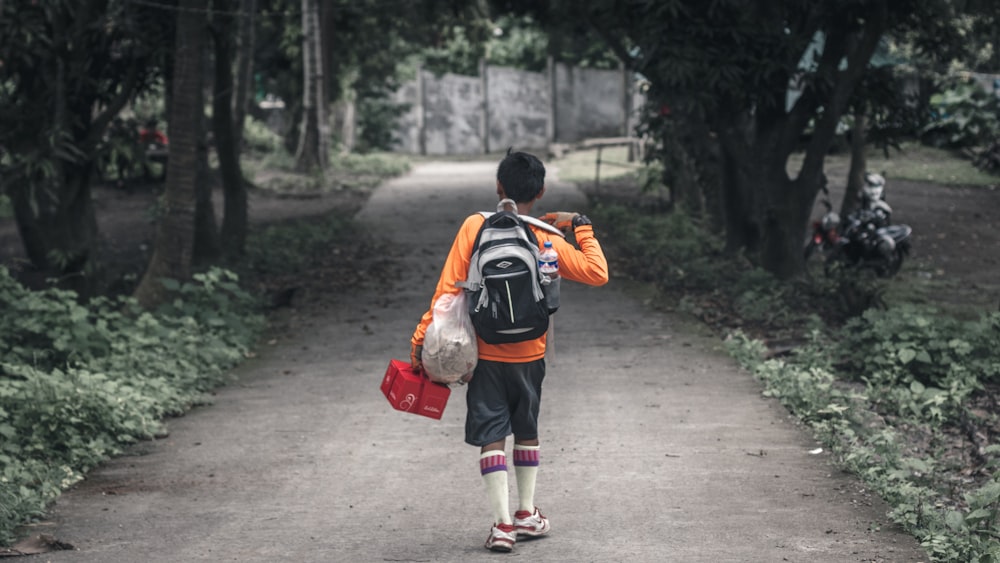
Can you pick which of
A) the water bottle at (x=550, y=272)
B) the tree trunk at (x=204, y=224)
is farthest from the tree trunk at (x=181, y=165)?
the water bottle at (x=550, y=272)

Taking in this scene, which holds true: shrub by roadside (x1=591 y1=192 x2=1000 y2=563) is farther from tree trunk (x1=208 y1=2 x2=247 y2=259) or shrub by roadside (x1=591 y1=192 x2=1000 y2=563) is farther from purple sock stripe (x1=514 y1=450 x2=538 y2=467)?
tree trunk (x1=208 y1=2 x2=247 y2=259)

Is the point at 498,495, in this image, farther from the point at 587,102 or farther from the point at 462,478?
the point at 587,102

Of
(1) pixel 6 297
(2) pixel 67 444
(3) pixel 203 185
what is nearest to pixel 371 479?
(2) pixel 67 444

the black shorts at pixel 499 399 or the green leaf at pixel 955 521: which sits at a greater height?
the black shorts at pixel 499 399

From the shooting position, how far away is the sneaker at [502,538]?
530cm

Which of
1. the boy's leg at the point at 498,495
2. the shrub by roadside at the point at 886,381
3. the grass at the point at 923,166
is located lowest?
the grass at the point at 923,166

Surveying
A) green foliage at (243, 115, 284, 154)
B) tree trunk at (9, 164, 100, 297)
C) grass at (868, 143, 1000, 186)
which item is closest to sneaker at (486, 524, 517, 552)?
tree trunk at (9, 164, 100, 297)

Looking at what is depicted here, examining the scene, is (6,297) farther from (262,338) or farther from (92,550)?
(92,550)

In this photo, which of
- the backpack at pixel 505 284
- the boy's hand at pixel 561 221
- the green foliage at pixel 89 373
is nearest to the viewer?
the backpack at pixel 505 284

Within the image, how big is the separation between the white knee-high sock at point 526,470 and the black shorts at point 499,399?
0.10m

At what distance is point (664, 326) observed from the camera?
1201 cm

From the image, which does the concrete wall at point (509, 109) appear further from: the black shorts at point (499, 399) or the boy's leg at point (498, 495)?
the boy's leg at point (498, 495)

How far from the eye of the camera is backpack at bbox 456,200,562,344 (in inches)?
202

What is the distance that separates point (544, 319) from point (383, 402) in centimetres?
404
